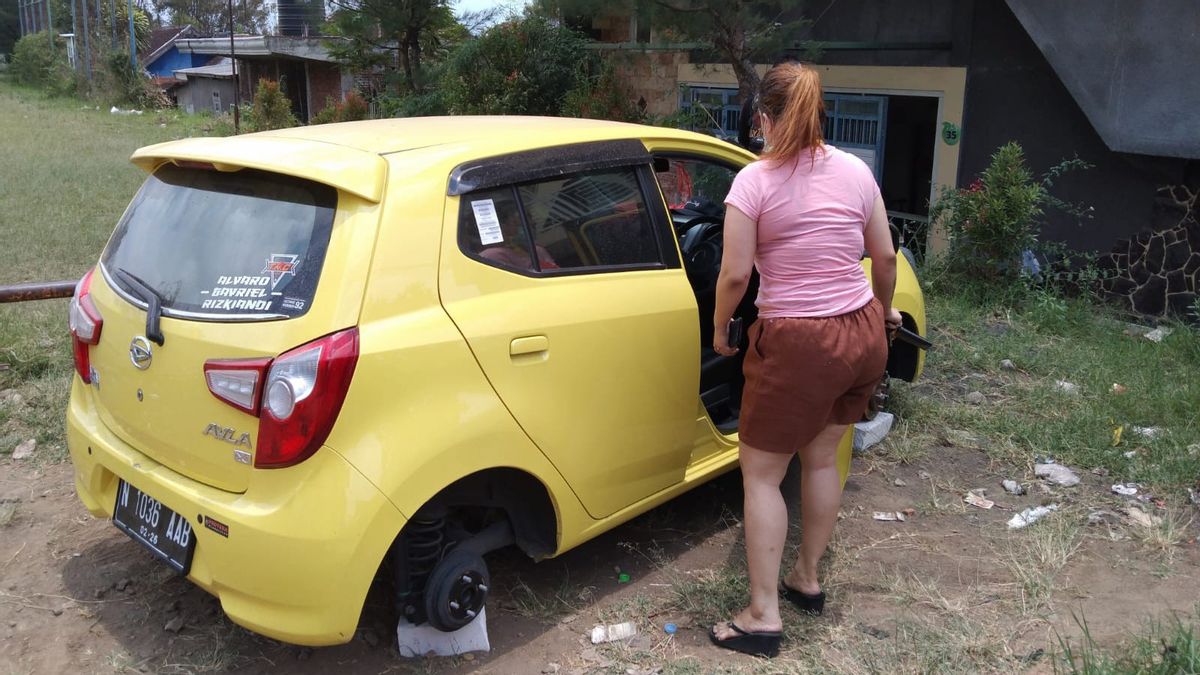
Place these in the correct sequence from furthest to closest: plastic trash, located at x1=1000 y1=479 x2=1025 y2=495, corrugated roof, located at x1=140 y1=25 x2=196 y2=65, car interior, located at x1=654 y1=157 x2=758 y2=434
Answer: corrugated roof, located at x1=140 y1=25 x2=196 y2=65
plastic trash, located at x1=1000 y1=479 x2=1025 y2=495
car interior, located at x1=654 y1=157 x2=758 y2=434

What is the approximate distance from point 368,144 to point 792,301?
1.45 meters

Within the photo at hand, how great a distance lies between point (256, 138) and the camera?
3.31m

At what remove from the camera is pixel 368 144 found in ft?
10.5

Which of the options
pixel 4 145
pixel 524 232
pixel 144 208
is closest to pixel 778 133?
pixel 524 232

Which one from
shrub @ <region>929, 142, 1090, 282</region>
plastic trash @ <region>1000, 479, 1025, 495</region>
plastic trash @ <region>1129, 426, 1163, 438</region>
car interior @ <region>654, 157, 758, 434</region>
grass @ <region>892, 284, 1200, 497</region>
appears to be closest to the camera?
car interior @ <region>654, 157, 758, 434</region>

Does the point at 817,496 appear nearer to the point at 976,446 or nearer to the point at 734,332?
the point at 734,332

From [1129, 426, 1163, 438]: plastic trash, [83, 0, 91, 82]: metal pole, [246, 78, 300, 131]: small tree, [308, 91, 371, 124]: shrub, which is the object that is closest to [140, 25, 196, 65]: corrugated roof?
[83, 0, 91, 82]: metal pole

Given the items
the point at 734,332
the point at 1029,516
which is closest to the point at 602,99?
the point at 1029,516

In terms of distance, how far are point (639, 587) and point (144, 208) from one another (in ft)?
7.30

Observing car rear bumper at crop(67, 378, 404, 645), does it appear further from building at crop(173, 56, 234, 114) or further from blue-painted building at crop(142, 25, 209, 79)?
blue-painted building at crop(142, 25, 209, 79)

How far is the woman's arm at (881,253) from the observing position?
323 cm

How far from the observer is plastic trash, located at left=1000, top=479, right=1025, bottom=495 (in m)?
4.51

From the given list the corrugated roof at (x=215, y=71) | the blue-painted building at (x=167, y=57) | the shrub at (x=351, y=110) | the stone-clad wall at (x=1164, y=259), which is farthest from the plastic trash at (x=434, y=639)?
the blue-painted building at (x=167, y=57)

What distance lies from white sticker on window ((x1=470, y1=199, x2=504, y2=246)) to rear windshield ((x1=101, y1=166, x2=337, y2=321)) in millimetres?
448
